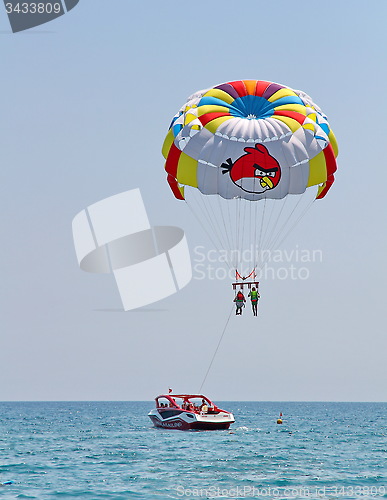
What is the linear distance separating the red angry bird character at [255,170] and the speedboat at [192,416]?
17084 mm

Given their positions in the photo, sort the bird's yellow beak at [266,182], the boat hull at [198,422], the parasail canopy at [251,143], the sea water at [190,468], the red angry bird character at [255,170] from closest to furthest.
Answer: the sea water at [190,468], the parasail canopy at [251,143], the red angry bird character at [255,170], the bird's yellow beak at [266,182], the boat hull at [198,422]

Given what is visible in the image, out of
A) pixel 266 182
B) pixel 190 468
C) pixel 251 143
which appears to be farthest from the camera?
pixel 190 468

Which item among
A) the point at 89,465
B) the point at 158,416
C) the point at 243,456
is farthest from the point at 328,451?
the point at 89,465

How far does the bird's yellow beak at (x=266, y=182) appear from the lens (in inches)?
1136

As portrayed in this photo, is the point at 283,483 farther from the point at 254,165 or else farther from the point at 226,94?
the point at 226,94

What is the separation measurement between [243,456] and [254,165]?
49.5 ft

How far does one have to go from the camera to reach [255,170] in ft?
93.9

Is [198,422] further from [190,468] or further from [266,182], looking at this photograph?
[266,182]

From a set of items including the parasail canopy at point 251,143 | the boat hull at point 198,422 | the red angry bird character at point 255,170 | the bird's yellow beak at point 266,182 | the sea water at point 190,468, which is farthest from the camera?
the boat hull at point 198,422

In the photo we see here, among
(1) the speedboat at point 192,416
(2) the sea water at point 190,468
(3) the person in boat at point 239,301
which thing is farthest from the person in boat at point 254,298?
(1) the speedboat at point 192,416

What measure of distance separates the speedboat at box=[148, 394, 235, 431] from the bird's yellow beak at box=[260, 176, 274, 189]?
56.0 ft

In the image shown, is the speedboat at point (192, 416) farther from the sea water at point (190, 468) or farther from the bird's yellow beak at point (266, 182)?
the bird's yellow beak at point (266, 182)

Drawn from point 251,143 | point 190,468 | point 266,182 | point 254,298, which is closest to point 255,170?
point 266,182

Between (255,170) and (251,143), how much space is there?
1156mm
